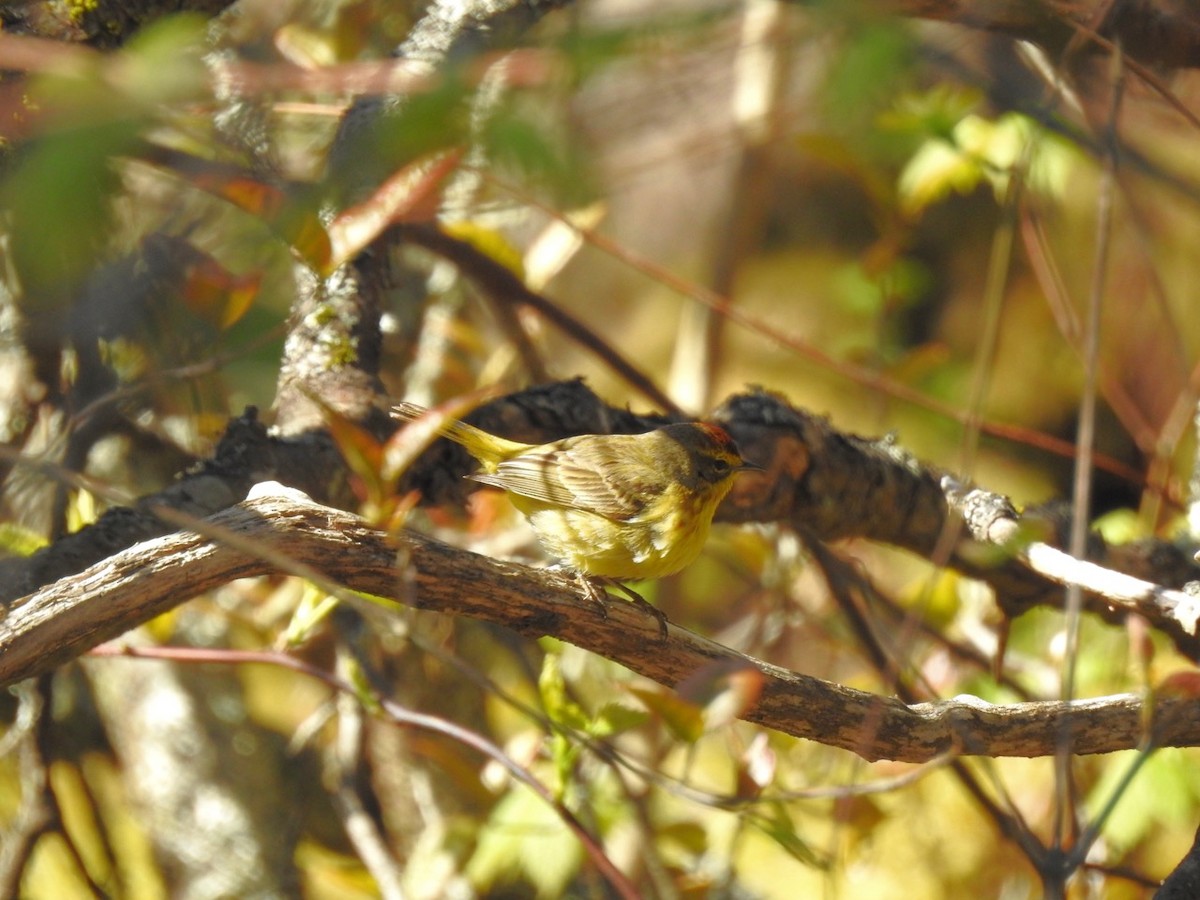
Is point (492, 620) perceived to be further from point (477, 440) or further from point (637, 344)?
point (637, 344)

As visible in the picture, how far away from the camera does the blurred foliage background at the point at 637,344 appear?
111 centimetres

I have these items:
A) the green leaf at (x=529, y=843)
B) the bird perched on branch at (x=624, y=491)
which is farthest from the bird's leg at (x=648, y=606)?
the green leaf at (x=529, y=843)

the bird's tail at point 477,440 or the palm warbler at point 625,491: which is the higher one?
the bird's tail at point 477,440

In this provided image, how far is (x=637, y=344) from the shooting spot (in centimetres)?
664

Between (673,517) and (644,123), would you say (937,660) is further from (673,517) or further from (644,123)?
(644,123)

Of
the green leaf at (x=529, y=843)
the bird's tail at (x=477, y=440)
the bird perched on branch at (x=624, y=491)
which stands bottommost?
the green leaf at (x=529, y=843)

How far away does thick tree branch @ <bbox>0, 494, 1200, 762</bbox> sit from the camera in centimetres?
155

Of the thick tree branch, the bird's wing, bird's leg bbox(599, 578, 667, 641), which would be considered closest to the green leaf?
bird's leg bbox(599, 578, 667, 641)

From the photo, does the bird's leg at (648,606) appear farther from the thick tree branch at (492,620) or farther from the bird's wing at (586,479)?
the bird's wing at (586,479)

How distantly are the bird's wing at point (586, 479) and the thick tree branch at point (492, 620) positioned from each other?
27.1 inches

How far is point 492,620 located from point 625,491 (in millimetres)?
1125

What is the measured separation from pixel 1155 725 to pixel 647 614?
2.99 feet

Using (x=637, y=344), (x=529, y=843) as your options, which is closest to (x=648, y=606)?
(x=529, y=843)

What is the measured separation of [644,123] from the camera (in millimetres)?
1423
